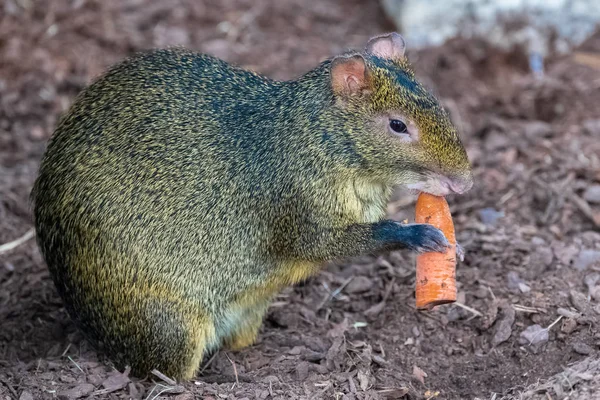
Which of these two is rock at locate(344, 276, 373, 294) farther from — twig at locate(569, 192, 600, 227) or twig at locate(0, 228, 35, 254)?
twig at locate(0, 228, 35, 254)

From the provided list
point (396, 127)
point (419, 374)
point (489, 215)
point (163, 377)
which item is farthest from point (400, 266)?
point (163, 377)

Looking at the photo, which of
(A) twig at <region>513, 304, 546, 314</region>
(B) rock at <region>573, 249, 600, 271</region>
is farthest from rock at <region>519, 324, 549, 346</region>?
(B) rock at <region>573, 249, 600, 271</region>

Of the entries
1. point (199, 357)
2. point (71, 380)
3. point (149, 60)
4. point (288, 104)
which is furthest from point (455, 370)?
point (149, 60)

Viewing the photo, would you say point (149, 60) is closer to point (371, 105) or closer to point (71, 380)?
point (371, 105)

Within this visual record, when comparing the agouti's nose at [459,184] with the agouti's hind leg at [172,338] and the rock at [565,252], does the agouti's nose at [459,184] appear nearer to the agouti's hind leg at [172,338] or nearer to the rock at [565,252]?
the rock at [565,252]

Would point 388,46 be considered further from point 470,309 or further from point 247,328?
point 247,328

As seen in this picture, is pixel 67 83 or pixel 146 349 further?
pixel 67 83

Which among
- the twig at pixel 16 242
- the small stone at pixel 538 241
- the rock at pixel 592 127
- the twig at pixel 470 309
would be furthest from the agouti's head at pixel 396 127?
the rock at pixel 592 127
